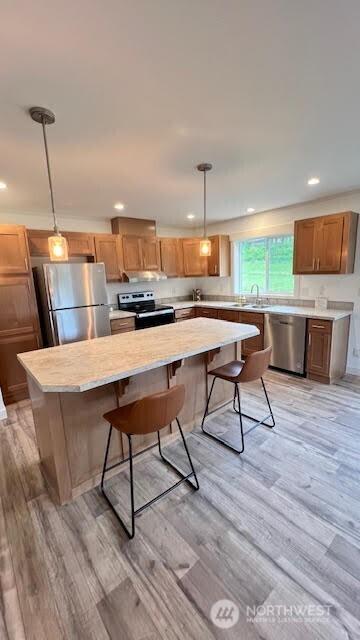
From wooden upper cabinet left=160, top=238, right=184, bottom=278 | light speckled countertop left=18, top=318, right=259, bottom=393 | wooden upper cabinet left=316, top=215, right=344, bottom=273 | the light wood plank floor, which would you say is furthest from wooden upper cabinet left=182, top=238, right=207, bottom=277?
the light wood plank floor

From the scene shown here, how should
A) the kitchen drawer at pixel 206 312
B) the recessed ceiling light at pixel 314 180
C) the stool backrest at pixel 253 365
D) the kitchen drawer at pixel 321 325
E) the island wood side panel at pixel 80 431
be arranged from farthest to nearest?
the kitchen drawer at pixel 206 312 → the kitchen drawer at pixel 321 325 → the recessed ceiling light at pixel 314 180 → the stool backrest at pixel 253 365 → the island wood side panel at pixel 80 431

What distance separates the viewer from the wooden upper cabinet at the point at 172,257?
5.04 m

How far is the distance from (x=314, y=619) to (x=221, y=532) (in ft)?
1.77

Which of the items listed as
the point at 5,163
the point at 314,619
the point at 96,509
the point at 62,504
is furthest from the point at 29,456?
the point at 5,163

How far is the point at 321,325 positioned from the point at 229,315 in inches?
61.8

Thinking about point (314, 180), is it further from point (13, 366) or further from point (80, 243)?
point (13, 366)

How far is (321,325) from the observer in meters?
3.48

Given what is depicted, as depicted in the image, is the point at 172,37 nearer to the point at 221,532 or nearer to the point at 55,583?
the point at 221,532

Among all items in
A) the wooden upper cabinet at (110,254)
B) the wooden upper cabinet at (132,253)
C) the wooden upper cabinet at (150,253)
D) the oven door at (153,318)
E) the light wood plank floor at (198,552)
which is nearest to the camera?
the light wood plank floor at (198,552)

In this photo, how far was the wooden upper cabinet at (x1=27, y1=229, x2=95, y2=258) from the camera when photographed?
11.8 ft

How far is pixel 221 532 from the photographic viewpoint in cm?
159

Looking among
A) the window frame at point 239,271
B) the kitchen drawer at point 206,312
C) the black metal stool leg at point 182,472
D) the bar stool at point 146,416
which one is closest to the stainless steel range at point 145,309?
the kitchen drawer at point 206,312

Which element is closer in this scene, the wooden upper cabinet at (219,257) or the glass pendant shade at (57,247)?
the glass pendant shade at (57,247)

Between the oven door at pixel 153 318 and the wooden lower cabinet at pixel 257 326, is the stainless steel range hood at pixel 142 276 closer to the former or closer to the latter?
the oven door at pixel 153 318
